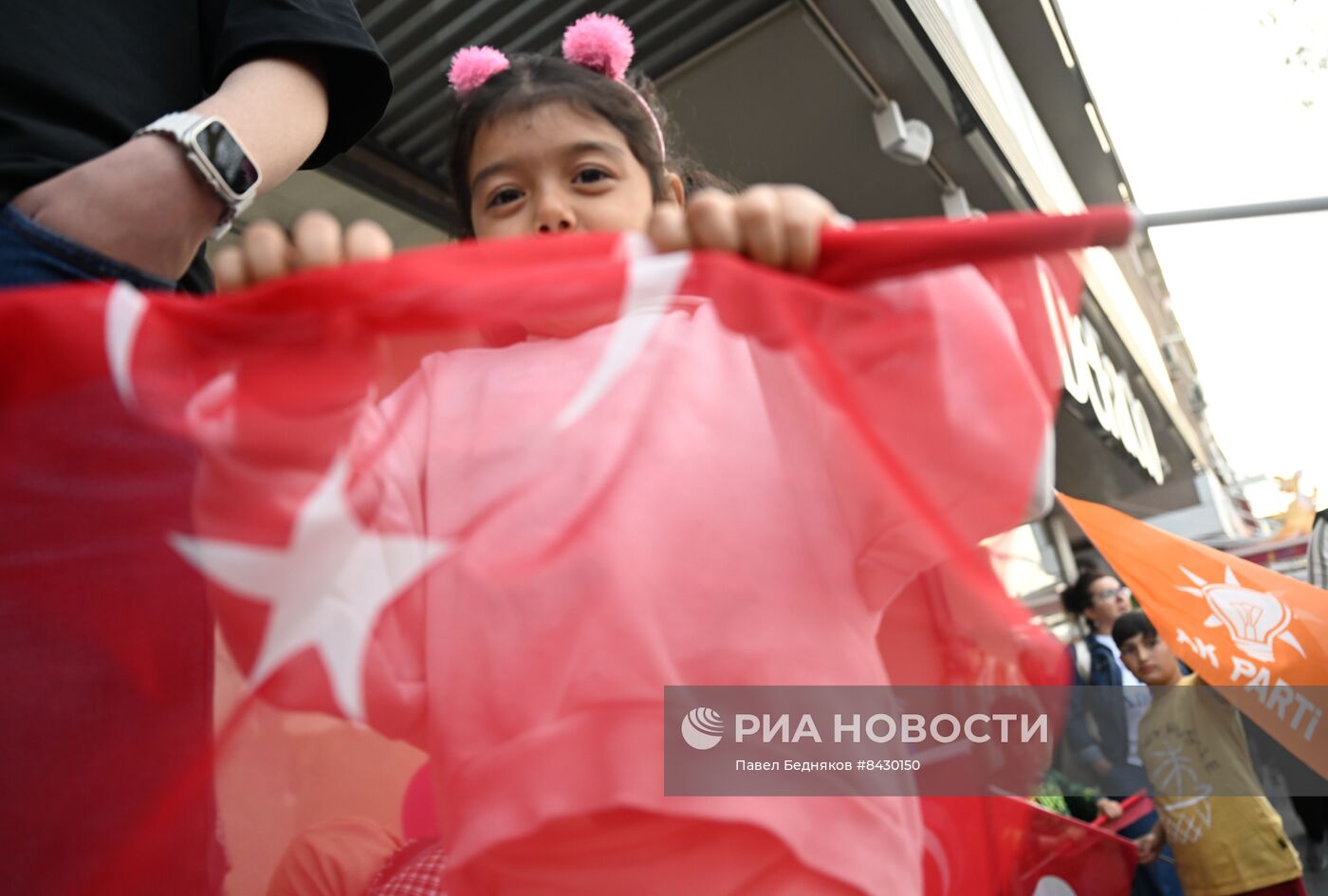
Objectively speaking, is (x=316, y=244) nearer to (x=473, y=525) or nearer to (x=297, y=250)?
(x=297, y=250)

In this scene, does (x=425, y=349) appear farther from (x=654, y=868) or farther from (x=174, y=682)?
(x=654, y=868)

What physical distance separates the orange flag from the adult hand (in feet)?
4.76

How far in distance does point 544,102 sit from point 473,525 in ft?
2.22

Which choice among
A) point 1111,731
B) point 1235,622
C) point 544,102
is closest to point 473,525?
point 544,102

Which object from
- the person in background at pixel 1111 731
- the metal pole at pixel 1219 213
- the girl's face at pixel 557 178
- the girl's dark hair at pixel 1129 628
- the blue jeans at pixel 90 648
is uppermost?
the girl's dark hair at pixel 1129 628

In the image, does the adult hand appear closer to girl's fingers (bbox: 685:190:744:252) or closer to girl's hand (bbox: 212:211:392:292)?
girl's hand (bbox: 212:211:392:292)

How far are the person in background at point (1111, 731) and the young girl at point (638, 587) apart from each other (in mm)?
497

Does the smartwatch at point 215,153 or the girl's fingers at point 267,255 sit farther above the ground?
the smartwatch at point 215,153

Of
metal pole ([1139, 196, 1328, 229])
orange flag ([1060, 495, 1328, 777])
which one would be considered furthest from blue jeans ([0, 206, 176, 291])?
orange flag ([1060, 495, 1328, 777])

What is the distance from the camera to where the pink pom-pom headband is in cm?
139

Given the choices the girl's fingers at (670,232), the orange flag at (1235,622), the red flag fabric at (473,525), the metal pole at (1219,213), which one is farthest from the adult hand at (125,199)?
the orange flag at (1235,622)

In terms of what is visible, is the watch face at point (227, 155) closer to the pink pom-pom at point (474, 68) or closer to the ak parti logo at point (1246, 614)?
the pink pom-pom at point (474, 68)

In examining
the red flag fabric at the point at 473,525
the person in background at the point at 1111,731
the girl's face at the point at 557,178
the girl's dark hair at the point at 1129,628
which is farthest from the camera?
the girl's dark hair at the point at 1129,628

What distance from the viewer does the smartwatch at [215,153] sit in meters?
0.76
